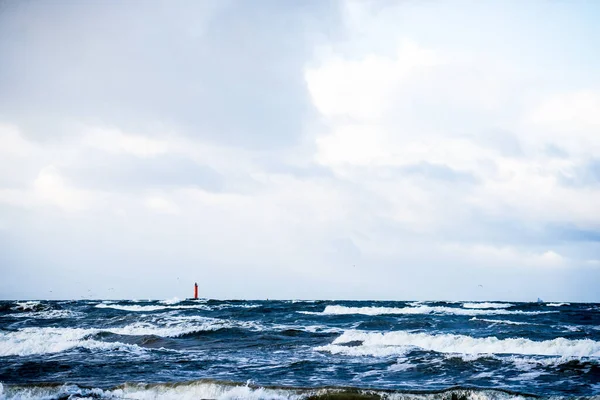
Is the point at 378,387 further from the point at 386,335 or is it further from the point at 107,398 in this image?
the point at 386,335

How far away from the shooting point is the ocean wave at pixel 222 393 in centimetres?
918

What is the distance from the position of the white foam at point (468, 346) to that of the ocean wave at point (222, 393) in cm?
554

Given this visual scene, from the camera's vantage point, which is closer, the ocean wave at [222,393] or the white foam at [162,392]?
the ocean wave at [222,393]

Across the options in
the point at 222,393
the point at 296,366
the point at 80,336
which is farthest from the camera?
the point at 80,336

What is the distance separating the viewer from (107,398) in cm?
936

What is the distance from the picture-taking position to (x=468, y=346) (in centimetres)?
1647

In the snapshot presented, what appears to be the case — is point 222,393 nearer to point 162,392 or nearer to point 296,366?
point 162,392

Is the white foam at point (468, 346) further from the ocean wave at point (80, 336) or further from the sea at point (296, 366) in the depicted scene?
the ocean wave at point (80, 336)

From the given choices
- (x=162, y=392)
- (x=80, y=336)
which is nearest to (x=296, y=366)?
(x=162, y=392)

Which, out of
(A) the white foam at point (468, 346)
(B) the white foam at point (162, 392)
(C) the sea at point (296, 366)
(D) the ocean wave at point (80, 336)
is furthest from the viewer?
(D) the ocean wave at point (80, 336)

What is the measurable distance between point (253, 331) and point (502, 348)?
10.5m

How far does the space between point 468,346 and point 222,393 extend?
1000 centimetres

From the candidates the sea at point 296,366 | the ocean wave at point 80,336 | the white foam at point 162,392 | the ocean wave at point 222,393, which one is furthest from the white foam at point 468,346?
the ocean wave at point 80,336

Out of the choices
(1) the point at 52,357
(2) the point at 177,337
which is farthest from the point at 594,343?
(1) the point at 52,357
